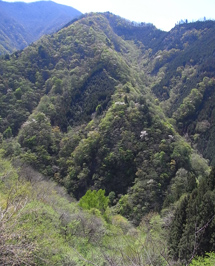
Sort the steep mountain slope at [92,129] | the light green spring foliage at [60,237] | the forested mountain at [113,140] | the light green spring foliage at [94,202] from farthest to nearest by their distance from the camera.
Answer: the steep mountain slope at [92,129], the light green spring foliage at [94,202], the forested mountain at [113,140], the light green spring foliage at [60,237]

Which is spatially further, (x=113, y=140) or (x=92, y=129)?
(x=92, y=129)

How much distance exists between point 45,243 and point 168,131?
42.9m

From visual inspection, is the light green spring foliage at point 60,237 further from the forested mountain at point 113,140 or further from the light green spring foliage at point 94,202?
the forested mountain at point 113,140

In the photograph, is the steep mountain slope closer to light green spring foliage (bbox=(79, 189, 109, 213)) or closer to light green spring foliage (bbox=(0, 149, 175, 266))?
light green spring foliage (bbox=(79, 189, 109, 213))

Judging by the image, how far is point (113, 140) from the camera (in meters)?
52.7

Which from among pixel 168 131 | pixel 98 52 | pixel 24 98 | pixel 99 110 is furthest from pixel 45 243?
pixel 98 52

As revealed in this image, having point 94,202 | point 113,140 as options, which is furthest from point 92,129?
point 94,202

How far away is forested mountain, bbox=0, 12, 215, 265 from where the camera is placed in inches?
832

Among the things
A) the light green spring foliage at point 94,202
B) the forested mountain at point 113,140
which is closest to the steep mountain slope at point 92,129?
the forested mountain at point 113,140

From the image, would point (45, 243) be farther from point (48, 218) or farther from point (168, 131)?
point (168, 131)

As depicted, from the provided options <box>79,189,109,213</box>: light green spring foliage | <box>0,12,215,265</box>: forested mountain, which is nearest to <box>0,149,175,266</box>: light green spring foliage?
<box>79,189,109,213</box>: light green spring foliage

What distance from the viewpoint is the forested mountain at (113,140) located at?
2112 centimetres

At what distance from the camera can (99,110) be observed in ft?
211

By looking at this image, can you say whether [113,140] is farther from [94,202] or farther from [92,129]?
[94,202]
